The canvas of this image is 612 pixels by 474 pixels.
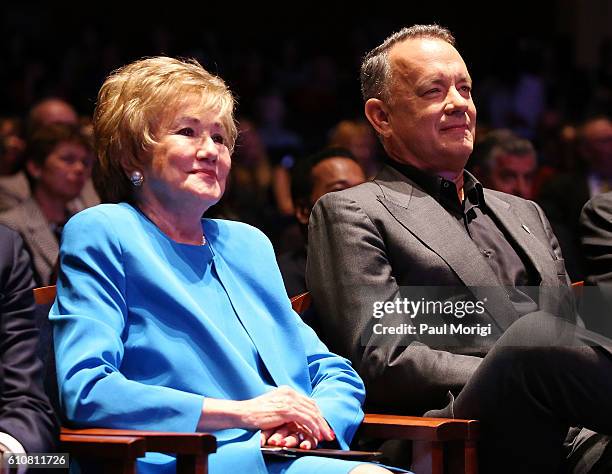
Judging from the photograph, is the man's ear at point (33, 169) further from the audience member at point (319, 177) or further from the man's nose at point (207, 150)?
the man's nose at point (207, 150)

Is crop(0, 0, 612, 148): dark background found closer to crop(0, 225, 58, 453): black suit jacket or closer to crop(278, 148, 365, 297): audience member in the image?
crop(278, 148, 365, 297): audience member

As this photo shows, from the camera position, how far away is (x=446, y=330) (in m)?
3.16

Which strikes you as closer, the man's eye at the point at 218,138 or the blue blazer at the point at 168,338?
the blue blazer at the point at 168,338

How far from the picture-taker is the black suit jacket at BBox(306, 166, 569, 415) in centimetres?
304

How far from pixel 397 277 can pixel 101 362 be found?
100 centimetres

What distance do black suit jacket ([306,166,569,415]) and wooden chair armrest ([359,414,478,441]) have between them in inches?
7.3

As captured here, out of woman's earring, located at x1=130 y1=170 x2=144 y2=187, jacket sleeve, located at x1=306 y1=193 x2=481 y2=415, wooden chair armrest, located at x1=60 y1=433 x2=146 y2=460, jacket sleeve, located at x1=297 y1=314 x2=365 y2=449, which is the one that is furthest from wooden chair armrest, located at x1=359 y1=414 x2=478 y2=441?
woman's earring, located at x1=130 y1=170 x2=144 y2=187

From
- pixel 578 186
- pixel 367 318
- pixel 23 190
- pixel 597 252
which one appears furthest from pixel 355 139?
pixel 367 318

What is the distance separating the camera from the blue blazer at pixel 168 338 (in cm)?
253

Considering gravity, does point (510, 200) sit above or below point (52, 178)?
below

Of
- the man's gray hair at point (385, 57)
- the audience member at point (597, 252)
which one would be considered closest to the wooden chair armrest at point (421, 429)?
the audience member at point (597, 252)

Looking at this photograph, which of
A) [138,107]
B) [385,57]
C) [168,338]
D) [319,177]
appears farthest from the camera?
[319,177]

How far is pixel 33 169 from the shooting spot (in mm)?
5551

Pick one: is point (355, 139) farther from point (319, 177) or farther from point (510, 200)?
point (510, 200)
